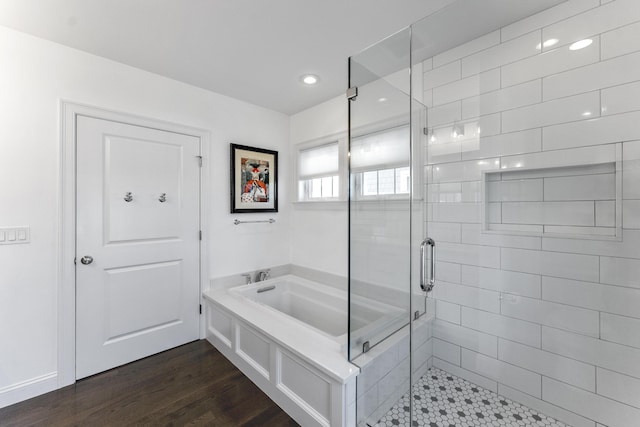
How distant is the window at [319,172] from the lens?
2.98 m

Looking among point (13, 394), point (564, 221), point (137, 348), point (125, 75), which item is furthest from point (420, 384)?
point (125, 75)

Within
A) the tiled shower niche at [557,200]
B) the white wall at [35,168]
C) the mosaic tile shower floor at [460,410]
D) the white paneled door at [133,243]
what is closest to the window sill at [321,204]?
the white paneled door at [133,243]

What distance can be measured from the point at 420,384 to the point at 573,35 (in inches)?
90.0

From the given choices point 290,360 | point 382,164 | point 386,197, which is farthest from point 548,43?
point 290,360

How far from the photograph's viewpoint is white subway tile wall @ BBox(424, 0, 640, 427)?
1.42 metres

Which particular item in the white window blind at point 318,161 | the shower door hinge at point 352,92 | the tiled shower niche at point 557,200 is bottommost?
the tiled shower niche at point 557,200

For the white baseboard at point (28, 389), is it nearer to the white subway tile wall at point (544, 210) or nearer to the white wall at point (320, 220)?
the white wall at point (320, 220)

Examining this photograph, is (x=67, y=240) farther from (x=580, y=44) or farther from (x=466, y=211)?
(x=580, y=44)

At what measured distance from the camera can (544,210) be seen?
169 cm

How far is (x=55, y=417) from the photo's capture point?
67.7 inches

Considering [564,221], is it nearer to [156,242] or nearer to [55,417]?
[156,242]

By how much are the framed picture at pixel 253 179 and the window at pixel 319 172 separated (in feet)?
1.04

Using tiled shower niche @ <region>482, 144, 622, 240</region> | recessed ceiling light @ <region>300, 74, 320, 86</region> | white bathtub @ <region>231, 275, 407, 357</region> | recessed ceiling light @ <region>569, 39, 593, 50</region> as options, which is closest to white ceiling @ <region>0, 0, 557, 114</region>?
recessed ceiling light @ <region>300, 74, 320, 86</region>

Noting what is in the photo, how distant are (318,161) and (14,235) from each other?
2503 mm
